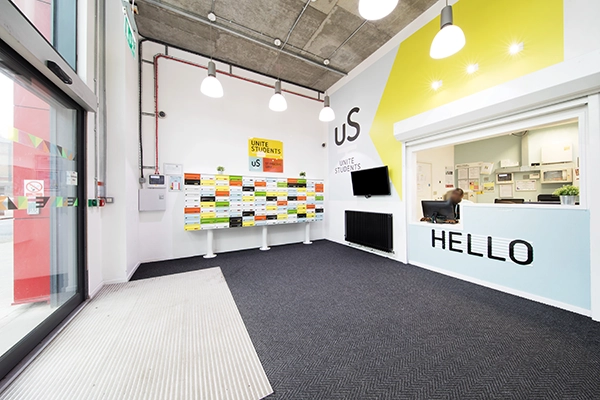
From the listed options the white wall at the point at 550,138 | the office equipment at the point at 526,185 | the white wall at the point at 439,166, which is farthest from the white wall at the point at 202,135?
the white wall at the point at 550,138

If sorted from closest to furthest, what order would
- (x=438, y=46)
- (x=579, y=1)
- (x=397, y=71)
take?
(x=579, y=1) → (x=438, y=46) → (x=397, y=71)

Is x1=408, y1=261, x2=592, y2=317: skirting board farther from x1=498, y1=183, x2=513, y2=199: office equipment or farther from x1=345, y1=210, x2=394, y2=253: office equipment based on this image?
x1=498, y1=183, x2=513, y2=199: office equipment

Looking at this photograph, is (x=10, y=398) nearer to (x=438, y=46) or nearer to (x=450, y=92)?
(x=438, y=46)

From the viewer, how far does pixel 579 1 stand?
177 cm

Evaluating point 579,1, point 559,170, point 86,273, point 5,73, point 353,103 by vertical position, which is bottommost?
point 86,273

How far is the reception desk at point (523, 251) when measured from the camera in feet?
6.20

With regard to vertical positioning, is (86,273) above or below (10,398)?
above

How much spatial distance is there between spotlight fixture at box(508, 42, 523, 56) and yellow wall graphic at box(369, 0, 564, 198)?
3cm

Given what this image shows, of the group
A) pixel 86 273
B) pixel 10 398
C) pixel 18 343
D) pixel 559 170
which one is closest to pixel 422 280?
pixel 10 398

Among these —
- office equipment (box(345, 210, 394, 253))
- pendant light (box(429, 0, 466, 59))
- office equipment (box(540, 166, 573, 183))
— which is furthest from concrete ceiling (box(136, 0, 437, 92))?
office equipment (box(540, 166, 573, 183))

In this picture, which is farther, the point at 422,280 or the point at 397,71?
the point at 397,71

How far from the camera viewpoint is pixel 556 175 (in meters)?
4.02

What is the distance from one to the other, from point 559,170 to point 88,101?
755 centimetres

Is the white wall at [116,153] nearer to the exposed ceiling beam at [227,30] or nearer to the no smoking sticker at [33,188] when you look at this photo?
the exposed ceiling beam at [227,30]
